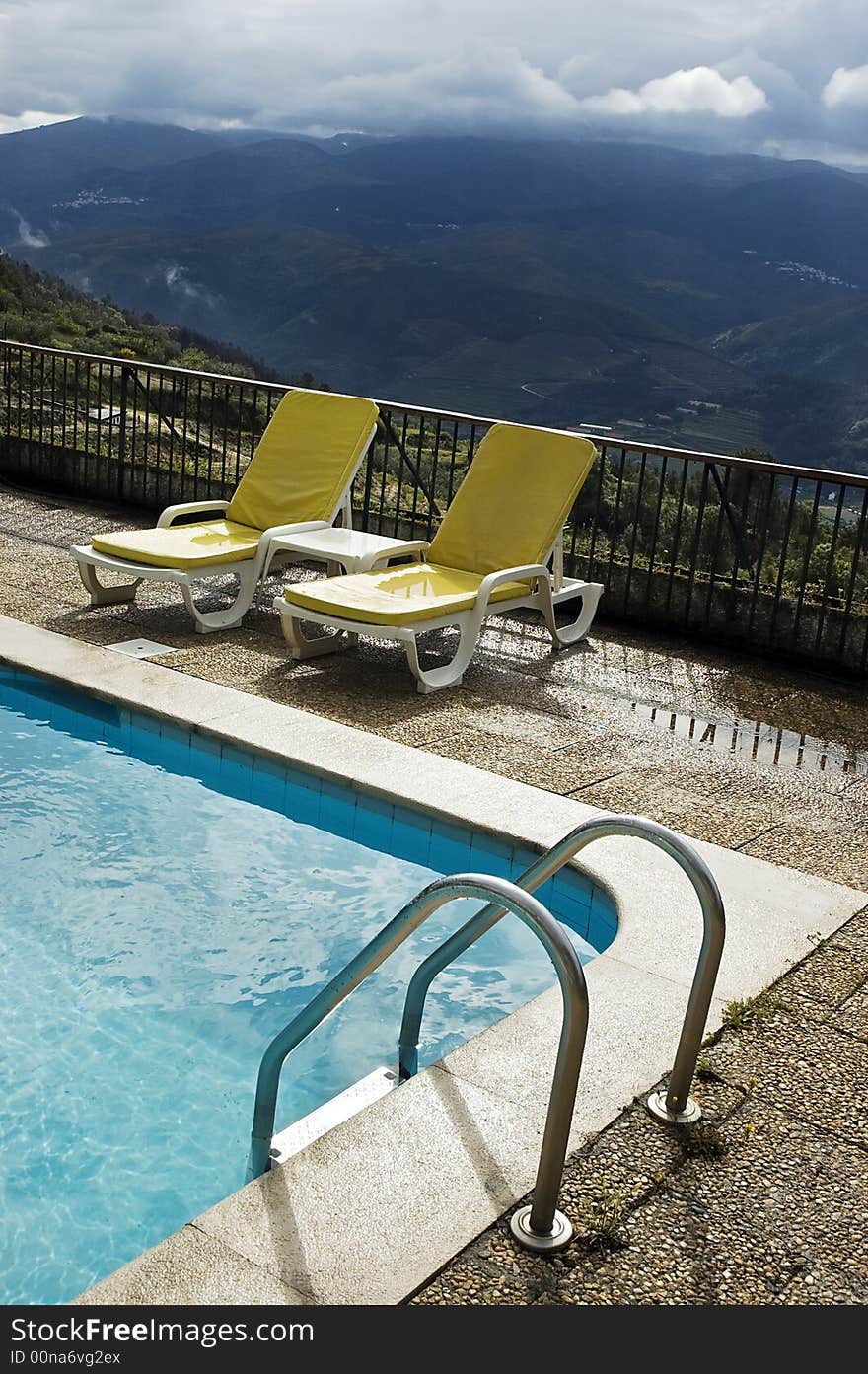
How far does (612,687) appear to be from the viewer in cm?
630

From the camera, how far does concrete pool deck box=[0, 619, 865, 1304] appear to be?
7.37 ft

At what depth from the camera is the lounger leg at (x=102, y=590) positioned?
683 cm

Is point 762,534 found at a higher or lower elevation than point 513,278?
lower

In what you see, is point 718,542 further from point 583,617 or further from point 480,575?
point 480,575

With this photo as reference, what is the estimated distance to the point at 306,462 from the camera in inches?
287

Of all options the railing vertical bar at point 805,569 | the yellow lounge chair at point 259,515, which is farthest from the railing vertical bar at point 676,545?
the yellow lounge chair at point 259,515

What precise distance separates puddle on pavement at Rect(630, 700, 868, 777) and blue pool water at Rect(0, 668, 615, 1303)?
1649 mm

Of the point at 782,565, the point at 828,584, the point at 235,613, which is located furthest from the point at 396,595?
the point at 828,584

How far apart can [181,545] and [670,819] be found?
10.6ft

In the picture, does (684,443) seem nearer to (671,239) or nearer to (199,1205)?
(199,1205)

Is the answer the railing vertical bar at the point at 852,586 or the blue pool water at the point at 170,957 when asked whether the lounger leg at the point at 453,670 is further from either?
the railing vertical bar at the point at 852,586

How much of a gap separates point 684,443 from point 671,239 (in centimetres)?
6736

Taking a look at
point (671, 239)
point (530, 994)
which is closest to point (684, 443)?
point (530, 994)

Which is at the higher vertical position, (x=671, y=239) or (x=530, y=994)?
(x=671, y=239)
